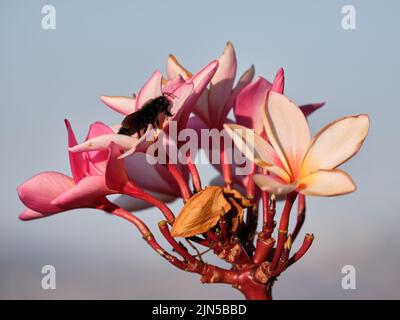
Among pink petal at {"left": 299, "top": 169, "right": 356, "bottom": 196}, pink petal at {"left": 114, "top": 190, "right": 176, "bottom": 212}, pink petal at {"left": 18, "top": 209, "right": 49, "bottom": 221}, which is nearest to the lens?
pink petal at {"left": 299, "top": 169, "right": 356, "bottom": 196}

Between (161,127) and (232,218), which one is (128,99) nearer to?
(161,127)

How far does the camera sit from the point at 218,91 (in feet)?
3.15

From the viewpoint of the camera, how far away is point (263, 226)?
2.73ft

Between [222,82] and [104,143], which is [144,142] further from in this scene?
[222,82]

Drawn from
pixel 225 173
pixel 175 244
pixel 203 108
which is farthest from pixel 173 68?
pixel 175 244

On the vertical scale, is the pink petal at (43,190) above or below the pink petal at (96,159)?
below

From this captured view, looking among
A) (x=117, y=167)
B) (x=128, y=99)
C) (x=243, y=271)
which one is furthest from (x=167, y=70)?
(x=243, y=271)

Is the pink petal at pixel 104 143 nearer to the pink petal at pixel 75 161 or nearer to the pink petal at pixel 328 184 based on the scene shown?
the pink petal at pixel 75 161

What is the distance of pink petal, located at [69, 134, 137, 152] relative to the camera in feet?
2.53

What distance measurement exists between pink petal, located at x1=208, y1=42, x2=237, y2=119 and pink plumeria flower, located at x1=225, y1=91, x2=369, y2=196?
0.18 metres

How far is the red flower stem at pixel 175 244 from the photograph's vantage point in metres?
0.81

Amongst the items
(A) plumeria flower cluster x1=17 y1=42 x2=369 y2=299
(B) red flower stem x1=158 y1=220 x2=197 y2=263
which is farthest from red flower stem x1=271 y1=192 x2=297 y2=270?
(B) red flower stem x1=158 y1=220 x2=197 y2=263

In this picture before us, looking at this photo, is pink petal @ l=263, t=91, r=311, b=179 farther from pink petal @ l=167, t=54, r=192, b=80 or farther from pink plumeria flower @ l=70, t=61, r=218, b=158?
pink petal @ l=167, t=54, r=192, b=80

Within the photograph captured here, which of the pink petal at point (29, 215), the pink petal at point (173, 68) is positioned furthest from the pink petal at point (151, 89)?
the pink petal at point (29, 215)
